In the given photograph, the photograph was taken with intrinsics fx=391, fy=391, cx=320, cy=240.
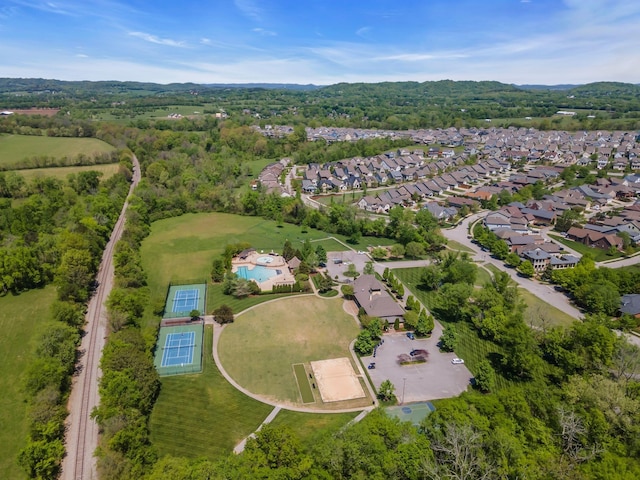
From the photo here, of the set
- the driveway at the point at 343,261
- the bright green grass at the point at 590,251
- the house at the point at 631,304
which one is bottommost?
the driveway at the point at 343,261

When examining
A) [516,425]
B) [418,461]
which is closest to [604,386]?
[516,425]

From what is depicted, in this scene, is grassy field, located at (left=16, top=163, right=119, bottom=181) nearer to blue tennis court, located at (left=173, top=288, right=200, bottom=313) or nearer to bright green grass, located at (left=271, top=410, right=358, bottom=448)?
blue tennis court, located at (left=173, top=288, right=200, bottom=313)

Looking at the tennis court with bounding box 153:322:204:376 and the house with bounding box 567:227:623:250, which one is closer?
the tennis court with bounding box 153:322:204:376

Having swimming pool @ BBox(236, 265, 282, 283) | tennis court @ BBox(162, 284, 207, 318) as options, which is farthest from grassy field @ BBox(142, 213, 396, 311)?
swimming pool @ BBox(236, 265, 282, 283)

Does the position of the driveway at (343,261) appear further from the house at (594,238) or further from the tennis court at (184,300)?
the house at (594,238)

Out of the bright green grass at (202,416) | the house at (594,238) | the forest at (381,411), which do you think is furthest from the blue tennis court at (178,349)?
the house at (594,238)

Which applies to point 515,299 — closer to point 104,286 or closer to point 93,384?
point 93,384
